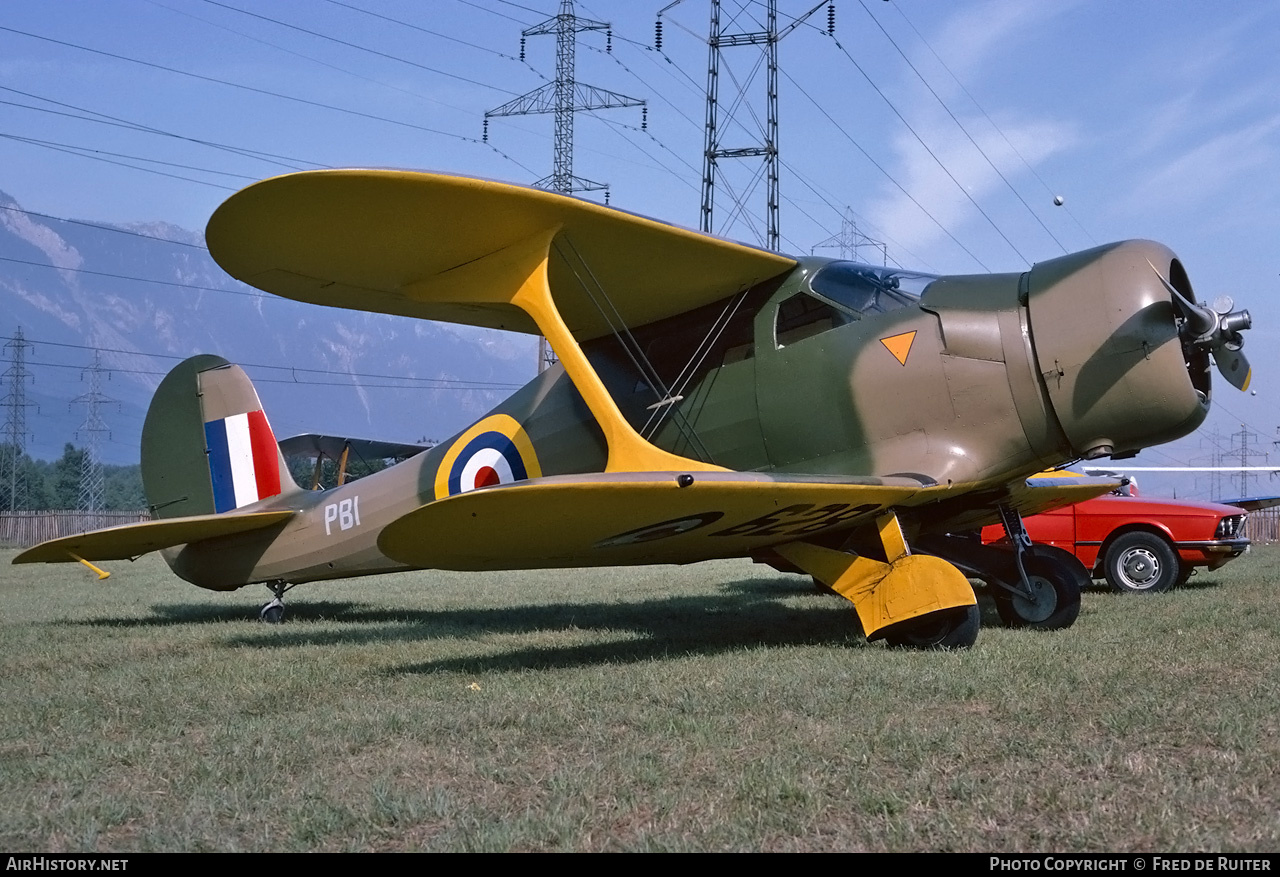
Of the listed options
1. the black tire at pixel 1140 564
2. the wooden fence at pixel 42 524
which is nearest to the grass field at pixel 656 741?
the black tire at pixel 1140 564

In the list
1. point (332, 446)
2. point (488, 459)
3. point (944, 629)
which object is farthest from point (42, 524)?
point (944, 629)

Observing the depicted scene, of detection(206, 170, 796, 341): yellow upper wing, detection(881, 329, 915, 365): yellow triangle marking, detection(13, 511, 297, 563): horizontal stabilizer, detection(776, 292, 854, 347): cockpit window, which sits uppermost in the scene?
detection(206, 170, 796, 341): yellow upper wing

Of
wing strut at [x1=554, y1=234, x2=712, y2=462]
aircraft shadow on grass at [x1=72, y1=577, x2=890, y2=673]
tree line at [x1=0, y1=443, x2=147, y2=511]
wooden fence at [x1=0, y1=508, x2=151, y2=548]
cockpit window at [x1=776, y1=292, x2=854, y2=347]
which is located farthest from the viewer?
tree line at [x1=0, y1=443, x2=147, y2=511]

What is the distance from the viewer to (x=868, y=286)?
693 cm

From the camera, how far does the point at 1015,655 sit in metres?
5.69

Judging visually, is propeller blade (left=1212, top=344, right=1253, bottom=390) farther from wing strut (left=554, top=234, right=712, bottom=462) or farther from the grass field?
wing strut (left=554, top=234, right=712, bottom=462)

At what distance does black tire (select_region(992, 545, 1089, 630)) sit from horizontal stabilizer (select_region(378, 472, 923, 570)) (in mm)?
1701

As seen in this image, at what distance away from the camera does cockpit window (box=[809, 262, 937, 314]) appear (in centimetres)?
678

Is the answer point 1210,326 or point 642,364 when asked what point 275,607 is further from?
point 1210,326

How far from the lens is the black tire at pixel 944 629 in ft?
19.9

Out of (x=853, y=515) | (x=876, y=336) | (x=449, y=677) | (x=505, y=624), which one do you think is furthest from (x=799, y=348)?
(x=505, y=624)

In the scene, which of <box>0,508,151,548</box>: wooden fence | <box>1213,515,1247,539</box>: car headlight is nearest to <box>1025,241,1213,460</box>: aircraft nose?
<box>1213,515,1247,539</box>: car headlight

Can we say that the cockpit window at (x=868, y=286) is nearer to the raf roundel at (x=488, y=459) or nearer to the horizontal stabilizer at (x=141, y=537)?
the raf roundel at (x=488, y=459)

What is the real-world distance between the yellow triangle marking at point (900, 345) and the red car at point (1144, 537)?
5.56m
